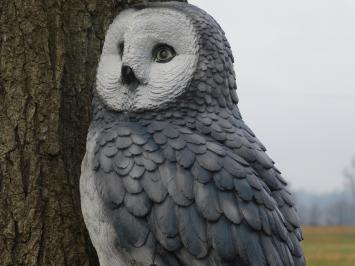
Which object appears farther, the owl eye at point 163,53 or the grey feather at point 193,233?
the owl eye at point 163,53

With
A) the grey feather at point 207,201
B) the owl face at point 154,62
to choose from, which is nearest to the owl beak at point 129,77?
the owl face at point 154,62

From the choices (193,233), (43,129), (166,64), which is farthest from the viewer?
(43,129)

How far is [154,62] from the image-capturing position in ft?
5.74

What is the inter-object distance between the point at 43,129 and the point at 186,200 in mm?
544

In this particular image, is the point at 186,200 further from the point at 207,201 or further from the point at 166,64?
the point at 166,64

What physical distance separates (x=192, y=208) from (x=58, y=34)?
731 millimetres

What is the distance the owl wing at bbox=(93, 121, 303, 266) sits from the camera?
5.13 ft

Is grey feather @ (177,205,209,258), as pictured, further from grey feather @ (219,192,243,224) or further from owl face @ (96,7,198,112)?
owl face @ (96,7,198,112)

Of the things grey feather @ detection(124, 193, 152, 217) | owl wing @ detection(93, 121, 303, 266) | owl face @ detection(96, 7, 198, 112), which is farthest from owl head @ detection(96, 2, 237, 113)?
grey feather @ detection(124, 193, 152, 217)

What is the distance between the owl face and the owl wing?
101mm

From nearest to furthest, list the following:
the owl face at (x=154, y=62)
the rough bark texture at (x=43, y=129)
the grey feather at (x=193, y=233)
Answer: the grey feather at (x=193, y=233) < the owl face at (x=154, y=62) < the rough bark texture at (x=43, y=129)

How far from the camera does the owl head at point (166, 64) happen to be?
172 centimetres

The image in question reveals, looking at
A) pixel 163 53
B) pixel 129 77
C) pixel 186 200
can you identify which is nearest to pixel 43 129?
pixel 129 77

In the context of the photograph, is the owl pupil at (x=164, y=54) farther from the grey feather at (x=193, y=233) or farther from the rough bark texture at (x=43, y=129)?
the grey feather at (x=193, y=233)
